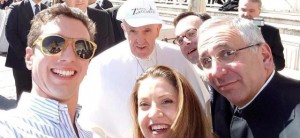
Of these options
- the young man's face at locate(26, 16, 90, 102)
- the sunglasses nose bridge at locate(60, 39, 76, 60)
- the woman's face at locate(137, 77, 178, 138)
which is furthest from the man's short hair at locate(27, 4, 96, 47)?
the woman's face at locate(137, 77, 178, 138)

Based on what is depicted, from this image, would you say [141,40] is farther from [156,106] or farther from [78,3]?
[78,3]

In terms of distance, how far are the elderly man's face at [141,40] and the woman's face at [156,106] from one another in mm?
779

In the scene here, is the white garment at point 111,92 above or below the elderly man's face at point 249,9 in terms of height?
below

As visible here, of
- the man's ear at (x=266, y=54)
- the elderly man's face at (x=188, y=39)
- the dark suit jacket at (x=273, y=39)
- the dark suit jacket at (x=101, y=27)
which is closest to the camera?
the man's ear at (x=266, y=54)

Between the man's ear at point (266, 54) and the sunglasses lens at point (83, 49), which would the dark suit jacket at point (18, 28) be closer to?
the sunglasses lens at point (83, 49)

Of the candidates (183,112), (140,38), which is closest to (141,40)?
(140,38)

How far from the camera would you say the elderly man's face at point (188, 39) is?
10.8 ft

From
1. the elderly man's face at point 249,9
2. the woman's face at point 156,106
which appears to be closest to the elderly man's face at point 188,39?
the woman's face at point 156,106

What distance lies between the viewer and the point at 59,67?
1.88 m

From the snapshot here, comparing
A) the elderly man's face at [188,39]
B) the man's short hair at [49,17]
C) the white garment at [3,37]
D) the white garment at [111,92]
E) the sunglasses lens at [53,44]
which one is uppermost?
the man's short hair at [49,17]

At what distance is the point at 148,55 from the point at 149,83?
0.83 metres

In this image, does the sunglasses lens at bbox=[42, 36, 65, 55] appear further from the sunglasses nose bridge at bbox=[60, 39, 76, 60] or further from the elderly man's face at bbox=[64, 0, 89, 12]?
the elderly man's face at bbox=[64, 0, 89, 12]

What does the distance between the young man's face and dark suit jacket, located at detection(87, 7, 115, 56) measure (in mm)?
3066

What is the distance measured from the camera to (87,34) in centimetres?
205
